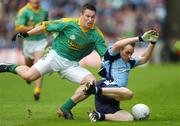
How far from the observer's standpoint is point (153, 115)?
1438 centimetres

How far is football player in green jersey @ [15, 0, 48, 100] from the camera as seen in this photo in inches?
762

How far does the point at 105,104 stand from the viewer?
43.8 feet

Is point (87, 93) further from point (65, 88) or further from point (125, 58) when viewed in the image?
point (65, 88)

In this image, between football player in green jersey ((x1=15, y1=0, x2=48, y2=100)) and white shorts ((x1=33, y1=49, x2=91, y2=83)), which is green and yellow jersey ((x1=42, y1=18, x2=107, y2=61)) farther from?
football player in green jersey ((x1=15, y1=0, x2=48, y2=100))

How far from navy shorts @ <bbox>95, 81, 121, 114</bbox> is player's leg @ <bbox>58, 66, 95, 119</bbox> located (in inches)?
13.8

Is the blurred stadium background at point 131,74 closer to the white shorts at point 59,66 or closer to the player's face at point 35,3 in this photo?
the white shorts at point 59,66

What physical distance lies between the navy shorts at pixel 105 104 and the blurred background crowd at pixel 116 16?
72.1ft

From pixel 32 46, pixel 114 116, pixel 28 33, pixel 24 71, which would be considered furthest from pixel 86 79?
pixel 32 46

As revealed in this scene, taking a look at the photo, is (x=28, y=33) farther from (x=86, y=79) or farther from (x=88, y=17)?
Answer: (x=86, y=79)

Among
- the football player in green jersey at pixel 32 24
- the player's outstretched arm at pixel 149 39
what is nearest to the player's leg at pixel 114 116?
the player's outstretched arm at pixel 149 39

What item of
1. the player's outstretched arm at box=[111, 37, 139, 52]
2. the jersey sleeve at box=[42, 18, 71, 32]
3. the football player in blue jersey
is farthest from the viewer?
the jersey sleeve at box=[42, 18, 71, 32]

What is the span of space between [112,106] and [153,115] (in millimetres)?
1342

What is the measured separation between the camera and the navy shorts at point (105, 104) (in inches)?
524

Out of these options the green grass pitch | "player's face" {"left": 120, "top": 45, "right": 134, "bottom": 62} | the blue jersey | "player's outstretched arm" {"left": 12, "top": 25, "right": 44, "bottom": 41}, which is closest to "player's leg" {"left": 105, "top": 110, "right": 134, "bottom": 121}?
the green grass pitch
